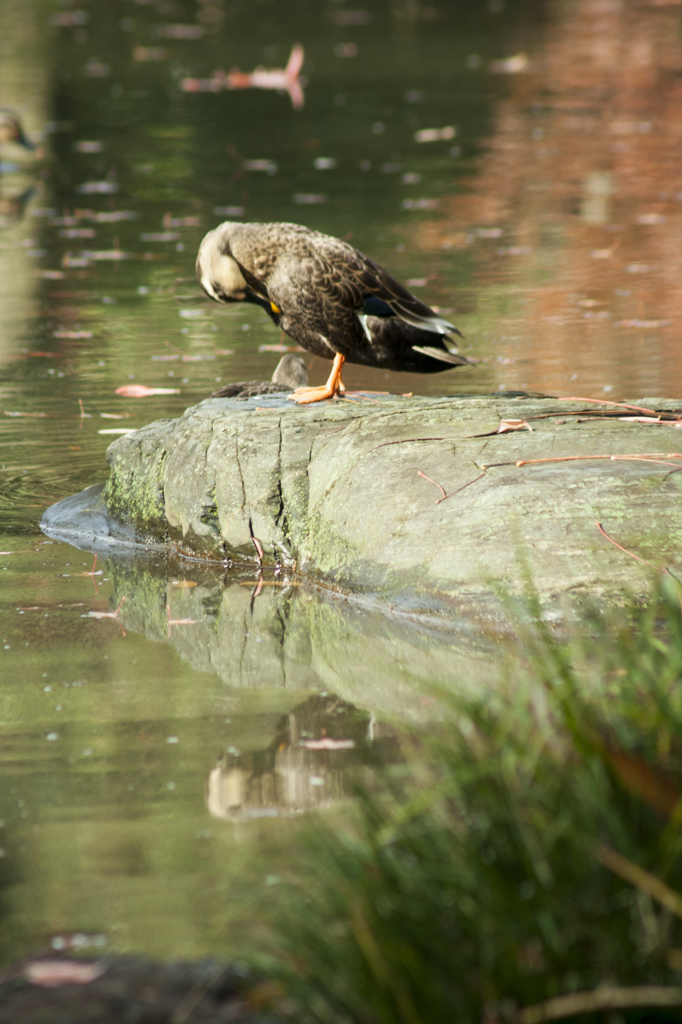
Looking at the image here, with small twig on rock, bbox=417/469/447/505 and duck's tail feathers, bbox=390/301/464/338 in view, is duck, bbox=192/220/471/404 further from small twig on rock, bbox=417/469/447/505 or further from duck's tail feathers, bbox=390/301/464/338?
small twig on rock, bbox=417/469/447/505

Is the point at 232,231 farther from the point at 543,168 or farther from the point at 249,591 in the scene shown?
the point at 543,168

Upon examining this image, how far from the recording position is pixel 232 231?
5.71 meters

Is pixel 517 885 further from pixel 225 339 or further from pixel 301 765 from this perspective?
pixel 225 339

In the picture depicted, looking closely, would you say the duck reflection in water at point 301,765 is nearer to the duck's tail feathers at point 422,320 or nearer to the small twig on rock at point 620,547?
the small twig on rock at point 620,547

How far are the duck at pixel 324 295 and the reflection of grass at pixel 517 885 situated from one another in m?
3.46

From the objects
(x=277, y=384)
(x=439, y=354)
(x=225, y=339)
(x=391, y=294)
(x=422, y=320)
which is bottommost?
(x=225, y=339)

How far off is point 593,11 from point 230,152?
788 inches

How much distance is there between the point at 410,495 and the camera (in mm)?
4922

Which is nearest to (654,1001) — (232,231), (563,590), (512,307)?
(563,590)

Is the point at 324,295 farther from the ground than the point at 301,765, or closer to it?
farther from the ground

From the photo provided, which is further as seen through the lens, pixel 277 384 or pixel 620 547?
pixel 277 384

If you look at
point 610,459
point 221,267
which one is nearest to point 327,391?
point 221,267

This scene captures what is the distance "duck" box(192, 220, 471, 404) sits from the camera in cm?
559

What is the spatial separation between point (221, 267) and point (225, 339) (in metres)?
3.32
